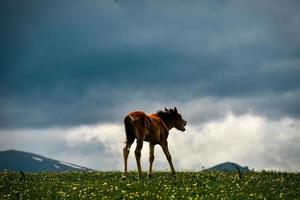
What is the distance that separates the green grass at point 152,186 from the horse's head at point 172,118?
3.24m

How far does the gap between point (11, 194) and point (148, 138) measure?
943cm

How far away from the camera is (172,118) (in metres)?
37.3

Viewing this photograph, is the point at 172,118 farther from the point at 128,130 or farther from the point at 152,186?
the point at 152,186

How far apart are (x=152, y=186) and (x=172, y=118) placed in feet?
31.8

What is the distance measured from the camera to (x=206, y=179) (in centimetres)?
3253

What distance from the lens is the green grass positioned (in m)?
26.2

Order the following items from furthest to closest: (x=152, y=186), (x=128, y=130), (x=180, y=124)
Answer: (x=180, y=124)
(x=128, y=130)
(x=152, y=186)

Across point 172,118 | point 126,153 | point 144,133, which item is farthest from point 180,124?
point 126,153

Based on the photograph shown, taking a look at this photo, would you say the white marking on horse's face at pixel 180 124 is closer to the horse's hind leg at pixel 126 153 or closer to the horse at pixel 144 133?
the horse at pixel 144 133

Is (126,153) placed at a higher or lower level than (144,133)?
lower

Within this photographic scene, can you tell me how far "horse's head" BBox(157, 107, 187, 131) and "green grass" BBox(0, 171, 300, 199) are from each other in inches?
127

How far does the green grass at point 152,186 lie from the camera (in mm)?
26219

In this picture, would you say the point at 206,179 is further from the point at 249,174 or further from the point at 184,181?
the point at 249,174

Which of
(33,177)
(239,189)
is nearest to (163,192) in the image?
(239,189)
